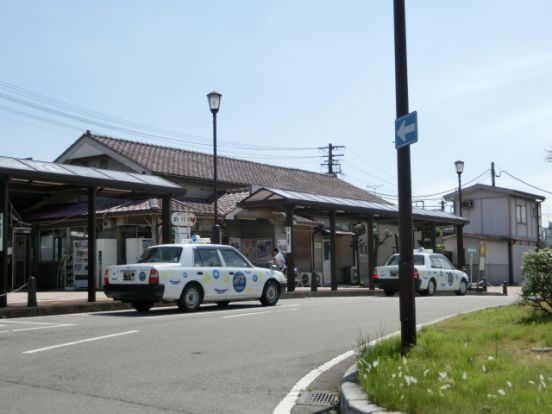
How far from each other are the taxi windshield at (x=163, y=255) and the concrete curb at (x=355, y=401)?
387 inches

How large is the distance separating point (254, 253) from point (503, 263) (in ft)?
75.0

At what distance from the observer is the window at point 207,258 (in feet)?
54.7

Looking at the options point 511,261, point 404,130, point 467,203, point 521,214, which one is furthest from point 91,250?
point 521,214

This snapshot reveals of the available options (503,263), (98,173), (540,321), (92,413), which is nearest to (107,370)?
(92,413)

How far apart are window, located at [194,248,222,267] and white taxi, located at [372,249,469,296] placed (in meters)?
9.45

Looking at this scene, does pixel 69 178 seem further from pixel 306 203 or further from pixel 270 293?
pixel 306 203

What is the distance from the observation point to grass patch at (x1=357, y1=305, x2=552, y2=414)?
5.64m

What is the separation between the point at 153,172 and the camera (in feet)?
99.8

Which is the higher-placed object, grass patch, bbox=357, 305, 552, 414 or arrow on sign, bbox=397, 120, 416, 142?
arrow on sign, bbox=397, 120, 416, 142

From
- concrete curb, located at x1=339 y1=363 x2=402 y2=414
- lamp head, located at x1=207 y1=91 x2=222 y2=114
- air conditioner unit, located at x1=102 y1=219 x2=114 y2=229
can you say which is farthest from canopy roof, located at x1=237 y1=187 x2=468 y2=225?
concrete curb, located at x1=339 y1=363 x2=402 y2=414

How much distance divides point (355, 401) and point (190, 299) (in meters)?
10.7

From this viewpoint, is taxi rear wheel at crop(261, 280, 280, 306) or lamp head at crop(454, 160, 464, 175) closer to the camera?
taxi rear wheel at crop(261, 280, 280, 306)

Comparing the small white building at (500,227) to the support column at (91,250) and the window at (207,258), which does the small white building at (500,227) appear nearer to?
the window at (207,258)

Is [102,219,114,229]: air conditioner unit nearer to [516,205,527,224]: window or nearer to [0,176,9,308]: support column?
[0,176,9,308]: support column
